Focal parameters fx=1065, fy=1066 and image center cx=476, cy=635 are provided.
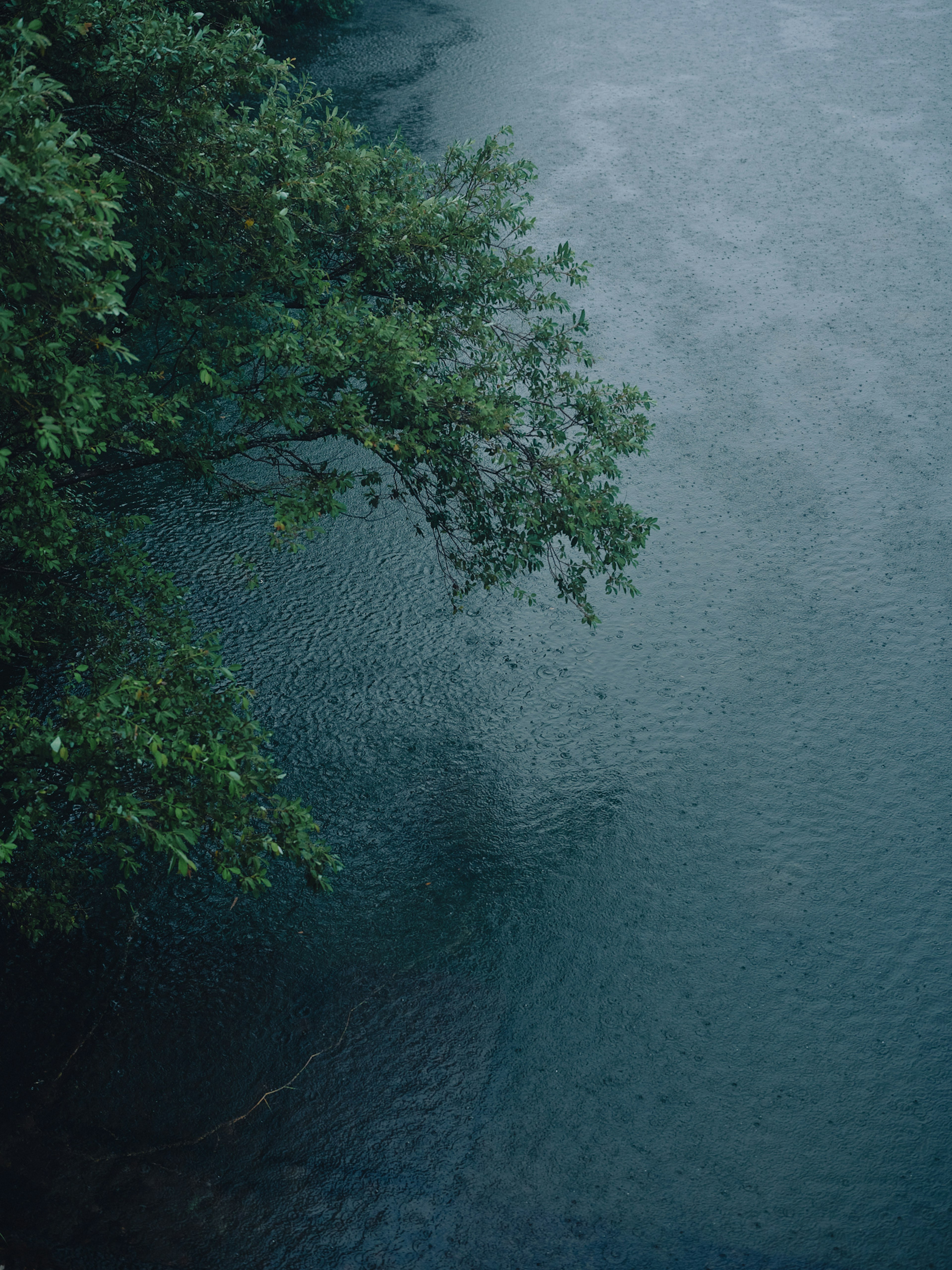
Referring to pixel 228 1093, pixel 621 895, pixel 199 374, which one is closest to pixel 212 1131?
pixel 228 1093

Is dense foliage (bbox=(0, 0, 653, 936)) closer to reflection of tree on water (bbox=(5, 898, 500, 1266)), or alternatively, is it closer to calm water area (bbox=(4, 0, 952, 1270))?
reflection of tree on water (bbox=(5, 898, 500, 1266))

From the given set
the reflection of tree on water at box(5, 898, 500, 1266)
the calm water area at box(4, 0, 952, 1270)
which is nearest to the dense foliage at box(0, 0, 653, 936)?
the reflection of tree on water at box(5, 898, 500, 1266)

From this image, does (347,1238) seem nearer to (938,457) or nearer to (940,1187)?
(940,1187)

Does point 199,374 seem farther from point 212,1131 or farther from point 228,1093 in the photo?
point 212,1131

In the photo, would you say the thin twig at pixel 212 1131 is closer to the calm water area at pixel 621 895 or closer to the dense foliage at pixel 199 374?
the calm water area at pixel 621 895

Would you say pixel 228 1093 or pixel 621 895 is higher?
pixel 621 895

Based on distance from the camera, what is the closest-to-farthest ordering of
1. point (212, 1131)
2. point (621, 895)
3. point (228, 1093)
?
point (212, 1131)
point (228, 1093)
point (621, 895)

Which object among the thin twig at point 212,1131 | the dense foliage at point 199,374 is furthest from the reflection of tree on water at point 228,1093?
the dense foliage at point 199,374
